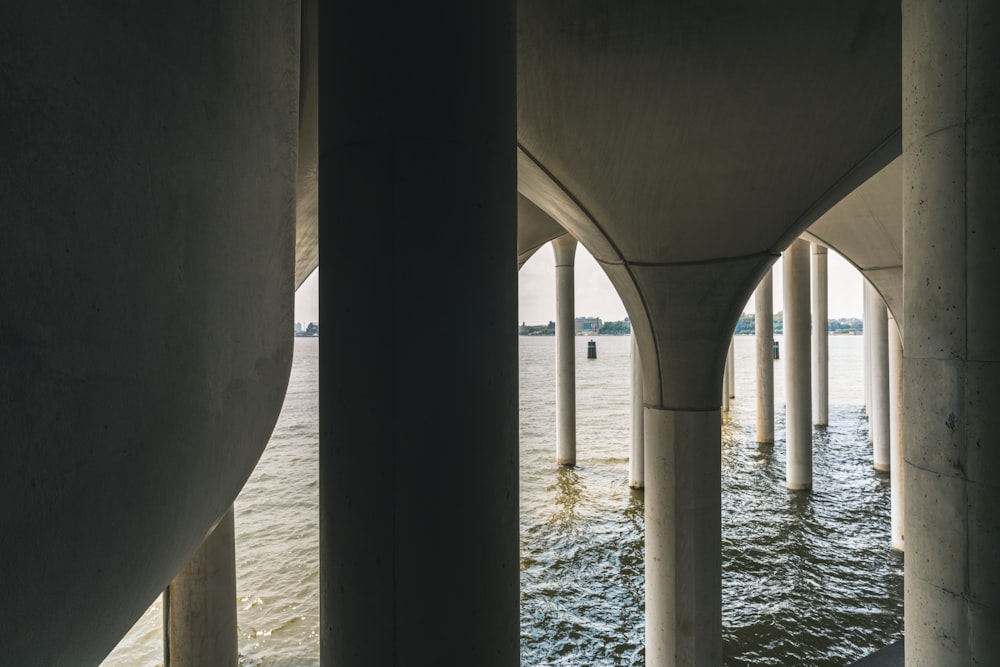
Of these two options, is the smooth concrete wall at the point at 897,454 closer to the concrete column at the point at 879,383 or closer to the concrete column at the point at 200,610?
A: the concrete column at the point at 879,383

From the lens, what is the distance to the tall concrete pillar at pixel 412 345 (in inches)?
107

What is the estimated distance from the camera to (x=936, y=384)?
3.62 meters

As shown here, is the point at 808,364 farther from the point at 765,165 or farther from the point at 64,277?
the point at 64,277

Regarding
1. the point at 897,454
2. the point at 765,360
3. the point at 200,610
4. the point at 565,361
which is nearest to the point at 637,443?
the point at 565,361

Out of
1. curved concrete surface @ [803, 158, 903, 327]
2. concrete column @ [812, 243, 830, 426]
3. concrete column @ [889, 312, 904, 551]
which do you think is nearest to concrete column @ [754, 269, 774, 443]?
concrete column @ [812, 243, 830, 426]

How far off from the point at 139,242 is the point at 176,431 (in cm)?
79

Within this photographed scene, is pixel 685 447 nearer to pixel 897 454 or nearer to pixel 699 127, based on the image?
pixel 699 127

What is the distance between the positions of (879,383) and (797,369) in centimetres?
393

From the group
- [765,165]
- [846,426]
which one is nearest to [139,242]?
[765,165]

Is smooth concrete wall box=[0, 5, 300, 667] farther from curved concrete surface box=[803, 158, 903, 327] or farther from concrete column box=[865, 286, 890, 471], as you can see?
concrete column box=[865, 286, 890, 471]

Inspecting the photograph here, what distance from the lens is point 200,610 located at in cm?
687

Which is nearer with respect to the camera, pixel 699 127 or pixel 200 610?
pixel 699 127

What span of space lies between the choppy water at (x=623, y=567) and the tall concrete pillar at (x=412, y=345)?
246 inches

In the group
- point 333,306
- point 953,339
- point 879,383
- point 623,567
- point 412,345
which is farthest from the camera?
point 879,383
